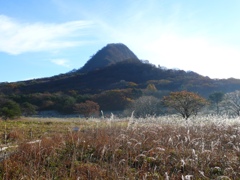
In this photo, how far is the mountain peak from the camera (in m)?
122

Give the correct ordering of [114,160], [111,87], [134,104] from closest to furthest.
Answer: [114,160] → [134,104] → [111,87]

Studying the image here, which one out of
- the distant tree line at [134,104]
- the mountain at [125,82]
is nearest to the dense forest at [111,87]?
the mountain at [125,82]

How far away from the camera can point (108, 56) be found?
424 feet

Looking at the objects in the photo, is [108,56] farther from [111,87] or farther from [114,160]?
[114,160]

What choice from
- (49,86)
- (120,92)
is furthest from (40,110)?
(49,86)

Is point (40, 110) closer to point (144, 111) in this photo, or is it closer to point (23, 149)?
point (144, 111)

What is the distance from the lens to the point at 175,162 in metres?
5.32

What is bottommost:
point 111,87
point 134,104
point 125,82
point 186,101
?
point 134,104

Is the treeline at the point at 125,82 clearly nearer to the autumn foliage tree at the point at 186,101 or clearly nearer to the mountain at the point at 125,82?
the mountain at the point at 125,82

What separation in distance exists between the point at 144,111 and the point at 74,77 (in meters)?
56.7

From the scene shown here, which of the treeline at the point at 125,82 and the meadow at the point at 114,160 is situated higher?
the treeline at the point at 125,82

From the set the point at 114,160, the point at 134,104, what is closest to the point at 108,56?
the point at 134,104

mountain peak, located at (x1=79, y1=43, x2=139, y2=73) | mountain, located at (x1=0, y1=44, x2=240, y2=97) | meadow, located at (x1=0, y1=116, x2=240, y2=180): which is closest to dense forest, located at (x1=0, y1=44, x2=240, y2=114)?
mountain, located at (x1=0, y1=44, x2=240, y2=97)

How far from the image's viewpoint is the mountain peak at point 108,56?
122 metres
